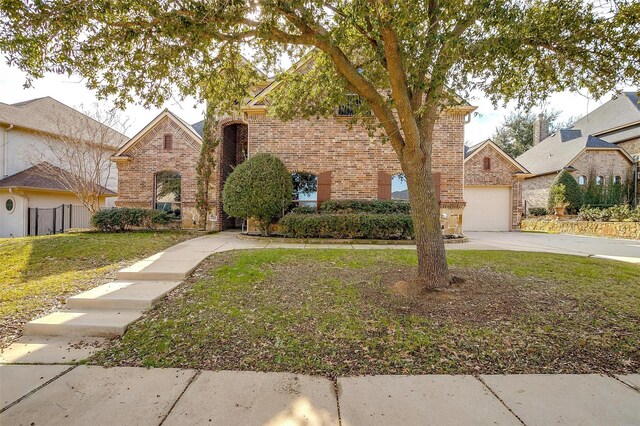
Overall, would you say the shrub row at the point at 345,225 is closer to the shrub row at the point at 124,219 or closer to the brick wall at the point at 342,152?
the brick wall at the point at 342,152

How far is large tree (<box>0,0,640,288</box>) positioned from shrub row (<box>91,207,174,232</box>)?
276 inches

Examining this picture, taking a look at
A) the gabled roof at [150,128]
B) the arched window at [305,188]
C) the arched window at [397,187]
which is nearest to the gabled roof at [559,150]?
the arched window at [397,187]

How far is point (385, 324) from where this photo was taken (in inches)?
141

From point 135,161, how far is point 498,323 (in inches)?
559

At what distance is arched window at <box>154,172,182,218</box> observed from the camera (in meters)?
13.2

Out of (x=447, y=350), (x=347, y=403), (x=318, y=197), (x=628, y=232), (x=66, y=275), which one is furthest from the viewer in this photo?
(x=628, y=232)

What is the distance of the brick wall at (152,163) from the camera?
13062mm

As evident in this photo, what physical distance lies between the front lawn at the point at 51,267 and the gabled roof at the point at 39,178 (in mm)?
8084

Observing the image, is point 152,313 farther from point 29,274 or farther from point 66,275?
point 29,274

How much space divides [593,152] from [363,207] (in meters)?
19.9

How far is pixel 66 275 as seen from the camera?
5824 millimetres

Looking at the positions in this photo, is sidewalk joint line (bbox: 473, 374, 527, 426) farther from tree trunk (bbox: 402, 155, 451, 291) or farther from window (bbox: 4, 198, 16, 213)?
window (bbox: 4, 198, 16, 213)

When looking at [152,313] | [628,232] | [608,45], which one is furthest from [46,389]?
[628,232]

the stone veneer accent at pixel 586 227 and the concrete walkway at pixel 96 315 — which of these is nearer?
the concrete walkway at pixel 96 315
